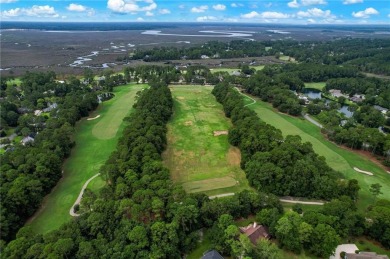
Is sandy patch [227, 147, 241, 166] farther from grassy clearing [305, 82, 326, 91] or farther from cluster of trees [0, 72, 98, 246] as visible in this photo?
grassy clearing [305, 82, 326, 91]

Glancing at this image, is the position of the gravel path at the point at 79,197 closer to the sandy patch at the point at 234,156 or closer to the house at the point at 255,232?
the house at the point at 255,232

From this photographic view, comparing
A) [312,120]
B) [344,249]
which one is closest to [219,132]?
[312,120]

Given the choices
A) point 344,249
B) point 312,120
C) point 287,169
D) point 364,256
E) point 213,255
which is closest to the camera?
point 213,255

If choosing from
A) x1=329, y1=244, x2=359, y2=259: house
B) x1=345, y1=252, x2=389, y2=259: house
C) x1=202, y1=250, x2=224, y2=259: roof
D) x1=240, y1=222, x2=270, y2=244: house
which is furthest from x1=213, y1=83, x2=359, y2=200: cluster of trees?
x1=202, y1=250, x2=224, y2=259: roof

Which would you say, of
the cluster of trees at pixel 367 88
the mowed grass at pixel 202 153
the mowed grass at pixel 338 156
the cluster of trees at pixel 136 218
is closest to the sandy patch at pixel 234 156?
the mowed grass at pixel 202 153

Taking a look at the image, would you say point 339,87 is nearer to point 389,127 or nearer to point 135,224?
point 389,127

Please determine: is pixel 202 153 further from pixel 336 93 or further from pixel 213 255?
pixel 336 93
